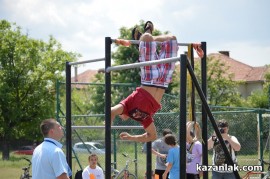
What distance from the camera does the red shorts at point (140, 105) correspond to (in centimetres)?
567

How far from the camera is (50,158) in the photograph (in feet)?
17.4

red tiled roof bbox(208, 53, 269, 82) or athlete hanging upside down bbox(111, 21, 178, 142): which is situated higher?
red tiled roof bbox(208, 53, 269, 82)

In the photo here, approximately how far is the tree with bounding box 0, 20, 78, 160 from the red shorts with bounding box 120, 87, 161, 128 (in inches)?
974

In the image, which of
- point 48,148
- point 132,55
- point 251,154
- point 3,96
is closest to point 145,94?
point 48,148

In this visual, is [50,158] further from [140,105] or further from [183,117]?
[183,117]

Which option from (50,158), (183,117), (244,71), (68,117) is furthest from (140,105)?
(244,71)

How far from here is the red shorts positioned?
223 inches

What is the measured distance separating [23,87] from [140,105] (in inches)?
1011

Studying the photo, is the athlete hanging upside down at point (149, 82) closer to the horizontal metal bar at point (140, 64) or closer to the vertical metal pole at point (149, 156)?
the horizontal metal bar at point (140, 64)

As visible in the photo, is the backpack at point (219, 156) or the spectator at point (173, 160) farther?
the spectator at point (173, 160)

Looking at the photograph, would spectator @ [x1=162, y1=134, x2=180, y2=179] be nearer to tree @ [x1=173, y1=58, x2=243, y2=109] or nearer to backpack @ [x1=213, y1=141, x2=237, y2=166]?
backpack @ [x1=213, y1=141, x2=237, y2=166]

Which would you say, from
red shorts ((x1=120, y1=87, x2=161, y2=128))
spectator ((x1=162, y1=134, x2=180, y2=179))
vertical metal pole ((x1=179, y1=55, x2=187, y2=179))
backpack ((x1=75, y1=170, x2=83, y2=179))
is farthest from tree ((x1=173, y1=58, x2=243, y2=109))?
vertical metal pole ((x1=179, y1=55, x2=187, y2=179))

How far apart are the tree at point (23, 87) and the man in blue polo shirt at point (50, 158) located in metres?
24.9

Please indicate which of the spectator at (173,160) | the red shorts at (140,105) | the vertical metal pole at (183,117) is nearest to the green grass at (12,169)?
the spectator at (173,160)
